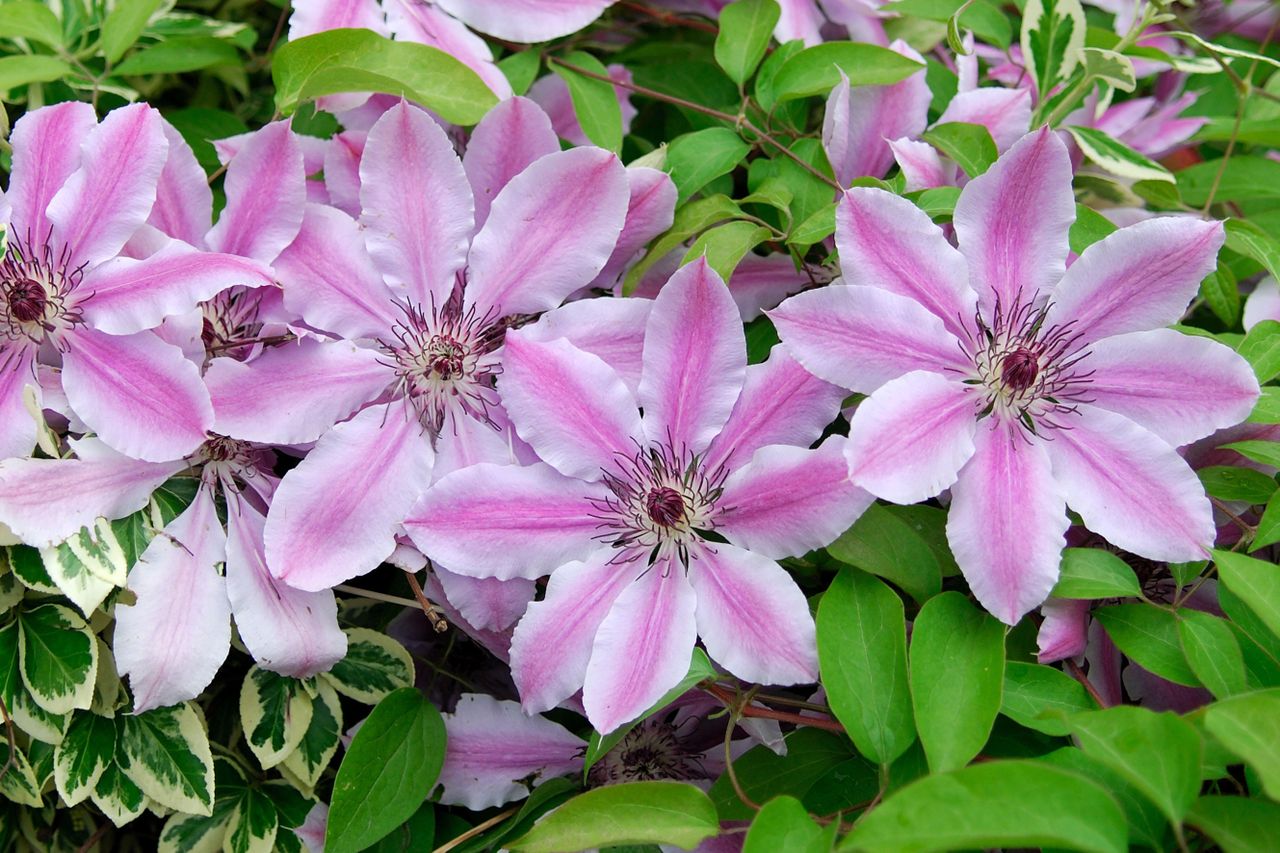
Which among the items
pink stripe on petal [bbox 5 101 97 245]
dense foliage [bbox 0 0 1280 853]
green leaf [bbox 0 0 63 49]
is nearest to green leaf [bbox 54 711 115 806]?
dense foliage [bbox 0 0 1280 853]

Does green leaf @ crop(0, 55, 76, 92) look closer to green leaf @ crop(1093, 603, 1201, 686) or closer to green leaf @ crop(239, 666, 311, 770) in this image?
green leaf @ crop(239, 666, 311, 770)

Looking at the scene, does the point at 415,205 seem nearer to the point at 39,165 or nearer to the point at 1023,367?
the point at 39,165

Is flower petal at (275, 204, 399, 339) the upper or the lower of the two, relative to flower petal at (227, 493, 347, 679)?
upper

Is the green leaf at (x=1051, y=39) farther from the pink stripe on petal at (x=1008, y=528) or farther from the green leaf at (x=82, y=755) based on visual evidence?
the green leaf at (x=82, y=755)

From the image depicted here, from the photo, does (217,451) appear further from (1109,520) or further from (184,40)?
(1109,520)

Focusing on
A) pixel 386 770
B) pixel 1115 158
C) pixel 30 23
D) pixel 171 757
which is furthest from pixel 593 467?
pixel 30 23

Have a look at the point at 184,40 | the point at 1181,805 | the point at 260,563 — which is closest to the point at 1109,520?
the point at 1181,805

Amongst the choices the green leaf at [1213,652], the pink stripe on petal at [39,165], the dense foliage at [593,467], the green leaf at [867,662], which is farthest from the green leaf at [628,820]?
the pink stripe on petal at [39,165]
